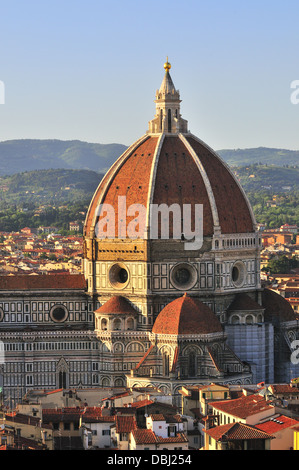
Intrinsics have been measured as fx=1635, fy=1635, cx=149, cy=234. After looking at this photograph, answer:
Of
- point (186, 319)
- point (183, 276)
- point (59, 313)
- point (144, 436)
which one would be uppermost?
point (183, 276)

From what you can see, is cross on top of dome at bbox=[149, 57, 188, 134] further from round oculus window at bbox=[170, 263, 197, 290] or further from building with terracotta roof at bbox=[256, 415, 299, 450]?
building with terracotta roof at bbox=[256, 415, 299, 450]

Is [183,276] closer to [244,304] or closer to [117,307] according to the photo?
[244,304]

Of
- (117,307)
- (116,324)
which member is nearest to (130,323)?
(116,324)

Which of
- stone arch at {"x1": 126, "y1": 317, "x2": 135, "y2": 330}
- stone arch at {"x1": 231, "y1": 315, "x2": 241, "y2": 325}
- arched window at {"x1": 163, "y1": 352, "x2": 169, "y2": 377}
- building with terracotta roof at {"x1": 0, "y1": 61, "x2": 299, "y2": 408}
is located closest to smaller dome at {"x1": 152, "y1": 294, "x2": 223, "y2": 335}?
building with terracotta roof at {"x1": 0, "y1": 61, "x2": 299, "y2": 408}

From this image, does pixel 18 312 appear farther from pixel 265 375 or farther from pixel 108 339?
pixel 265 375

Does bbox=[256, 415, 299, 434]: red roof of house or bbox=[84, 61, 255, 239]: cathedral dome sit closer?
bbox=[256, 415, 299, 434]: red roof of house

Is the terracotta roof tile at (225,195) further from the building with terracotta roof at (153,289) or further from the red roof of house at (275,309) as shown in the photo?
the red roof of house at (275,309)

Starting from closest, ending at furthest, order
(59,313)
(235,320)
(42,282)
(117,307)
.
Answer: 1. (117,307)
2. (235,320)
3. (59,313)
4. (42,282)
